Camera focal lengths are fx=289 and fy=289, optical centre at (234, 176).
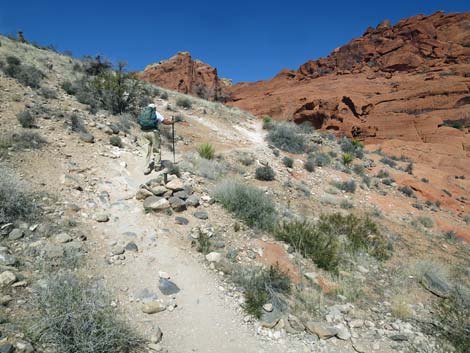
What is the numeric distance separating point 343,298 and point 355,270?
118cm

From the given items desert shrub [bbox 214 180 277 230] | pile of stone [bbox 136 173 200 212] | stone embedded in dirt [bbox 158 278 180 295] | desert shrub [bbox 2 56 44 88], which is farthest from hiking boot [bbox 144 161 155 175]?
desert shrub [bbox 2 56 44 88]

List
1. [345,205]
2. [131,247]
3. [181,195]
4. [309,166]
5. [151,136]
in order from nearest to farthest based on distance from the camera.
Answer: [131,247]
[181,195]
[151,136]
[345,205]
[309,166]

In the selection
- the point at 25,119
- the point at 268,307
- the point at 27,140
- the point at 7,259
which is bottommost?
the point at 268,307

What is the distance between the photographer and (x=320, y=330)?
390 centimetres

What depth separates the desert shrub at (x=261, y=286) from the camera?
4156 millimetres

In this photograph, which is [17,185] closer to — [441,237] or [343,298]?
[343,298]

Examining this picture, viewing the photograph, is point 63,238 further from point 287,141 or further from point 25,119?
point 287,141

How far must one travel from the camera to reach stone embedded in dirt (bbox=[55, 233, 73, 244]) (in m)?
4.49

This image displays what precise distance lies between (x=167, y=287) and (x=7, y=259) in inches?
82.0

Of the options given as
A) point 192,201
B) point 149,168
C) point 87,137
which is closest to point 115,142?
point 87,137

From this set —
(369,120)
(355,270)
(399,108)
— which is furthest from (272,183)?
(399,108)

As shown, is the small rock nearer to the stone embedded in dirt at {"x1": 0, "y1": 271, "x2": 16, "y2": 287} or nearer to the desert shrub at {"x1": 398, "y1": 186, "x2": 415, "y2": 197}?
the stone embedded in dirt at {"x1": 0, "y1": 271, "x2": 16, "y2": 287}

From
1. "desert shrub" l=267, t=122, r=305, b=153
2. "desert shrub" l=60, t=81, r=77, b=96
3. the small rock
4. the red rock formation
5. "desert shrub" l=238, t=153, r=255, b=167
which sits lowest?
the small rock

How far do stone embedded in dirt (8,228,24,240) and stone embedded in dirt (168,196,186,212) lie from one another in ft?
8.46
